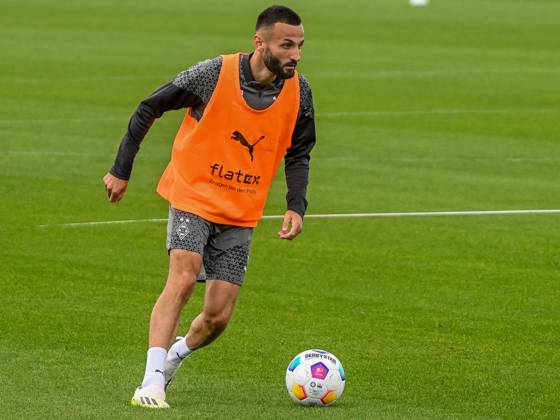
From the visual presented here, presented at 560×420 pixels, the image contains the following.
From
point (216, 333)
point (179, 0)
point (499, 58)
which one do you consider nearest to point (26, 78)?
point (499, 58)

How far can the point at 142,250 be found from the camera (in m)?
14.2

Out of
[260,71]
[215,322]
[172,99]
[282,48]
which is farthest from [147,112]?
[215,322]

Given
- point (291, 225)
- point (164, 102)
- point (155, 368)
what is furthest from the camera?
point (291, 225)

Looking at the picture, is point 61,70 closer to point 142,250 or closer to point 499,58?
point 499,58

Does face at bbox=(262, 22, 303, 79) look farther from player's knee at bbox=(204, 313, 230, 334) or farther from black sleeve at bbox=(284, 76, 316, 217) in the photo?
player's knee at bbox=(204, 313, 230, 334)

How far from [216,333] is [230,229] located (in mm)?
601

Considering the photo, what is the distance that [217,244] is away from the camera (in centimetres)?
916

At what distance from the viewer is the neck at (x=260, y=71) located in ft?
29.9

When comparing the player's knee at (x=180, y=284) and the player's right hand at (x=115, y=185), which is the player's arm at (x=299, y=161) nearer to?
the player's knee at (x=180, y=284)

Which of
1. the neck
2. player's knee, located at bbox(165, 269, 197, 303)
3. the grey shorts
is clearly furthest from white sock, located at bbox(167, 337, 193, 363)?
the neck

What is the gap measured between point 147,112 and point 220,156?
1.54 ft

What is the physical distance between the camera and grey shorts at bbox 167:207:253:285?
8.98 metres

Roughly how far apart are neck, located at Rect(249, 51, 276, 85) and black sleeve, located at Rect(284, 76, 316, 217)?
0.23m

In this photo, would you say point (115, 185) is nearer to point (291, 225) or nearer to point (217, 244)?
point (217, 244)
